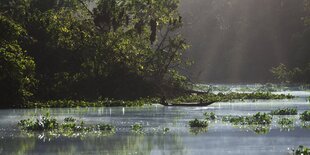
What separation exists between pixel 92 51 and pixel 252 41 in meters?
114

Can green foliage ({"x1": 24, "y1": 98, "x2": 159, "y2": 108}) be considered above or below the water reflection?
above

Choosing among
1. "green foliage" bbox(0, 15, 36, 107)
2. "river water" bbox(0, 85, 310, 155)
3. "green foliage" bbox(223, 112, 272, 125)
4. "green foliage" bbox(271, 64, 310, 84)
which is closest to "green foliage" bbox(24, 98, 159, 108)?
"green foliage" bbox(0, 15, 36, 107)

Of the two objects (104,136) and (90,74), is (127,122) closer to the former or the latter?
(104,136)

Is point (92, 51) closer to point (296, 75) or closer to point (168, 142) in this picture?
point (168, 142)

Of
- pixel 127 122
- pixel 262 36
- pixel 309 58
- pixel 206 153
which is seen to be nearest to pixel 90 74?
pixel 127 122

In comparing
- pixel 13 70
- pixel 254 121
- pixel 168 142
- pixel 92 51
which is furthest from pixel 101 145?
pixel 92 51

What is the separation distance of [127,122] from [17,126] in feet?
21.7

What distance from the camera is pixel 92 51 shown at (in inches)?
2844

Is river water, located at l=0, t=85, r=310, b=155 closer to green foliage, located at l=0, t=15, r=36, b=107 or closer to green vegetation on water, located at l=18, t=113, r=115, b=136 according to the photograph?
green vegetation on water, located at l=18, t=113, r=115, b=136

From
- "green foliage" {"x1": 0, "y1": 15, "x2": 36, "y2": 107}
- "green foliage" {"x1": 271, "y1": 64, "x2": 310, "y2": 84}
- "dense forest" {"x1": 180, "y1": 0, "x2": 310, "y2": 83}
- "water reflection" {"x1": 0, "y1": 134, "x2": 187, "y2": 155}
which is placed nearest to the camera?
"water reflection" {"x1": 0, "y1": 134, "x2": 187, "y2": 155}

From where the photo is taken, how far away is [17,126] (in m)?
39.8

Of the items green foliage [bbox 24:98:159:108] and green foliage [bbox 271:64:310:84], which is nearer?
green foliage [bbox 24:98:159:108]

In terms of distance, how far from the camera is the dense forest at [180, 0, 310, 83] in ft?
541

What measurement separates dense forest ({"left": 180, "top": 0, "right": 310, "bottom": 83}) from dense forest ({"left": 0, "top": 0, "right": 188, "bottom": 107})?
7668 cm
